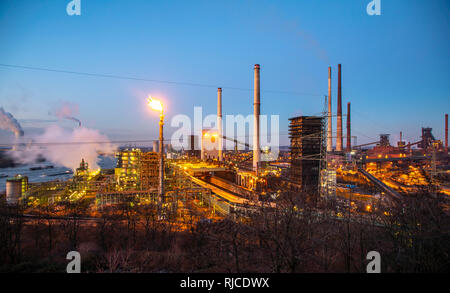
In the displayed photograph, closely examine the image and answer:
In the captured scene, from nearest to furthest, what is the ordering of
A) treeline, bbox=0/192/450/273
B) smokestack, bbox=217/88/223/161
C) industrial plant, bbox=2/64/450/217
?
1. treeline, bbox=0/192/450/273
2. industrial plant, bbox=2/64/450/217
3. smokestack, bbox=217/88/223/161

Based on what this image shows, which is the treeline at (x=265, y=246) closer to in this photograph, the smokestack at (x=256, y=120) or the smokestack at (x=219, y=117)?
the smokestack at (x=256, y=120)

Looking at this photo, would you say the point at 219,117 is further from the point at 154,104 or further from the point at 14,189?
the point at 14,189

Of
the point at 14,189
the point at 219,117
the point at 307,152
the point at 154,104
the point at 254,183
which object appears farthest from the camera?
the point at 219,117

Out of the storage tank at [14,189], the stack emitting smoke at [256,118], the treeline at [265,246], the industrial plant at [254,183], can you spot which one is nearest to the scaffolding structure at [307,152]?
A: the industrial plant at [254,183]

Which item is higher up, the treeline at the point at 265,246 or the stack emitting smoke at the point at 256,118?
the stack emitting smoke at the point at 256,118

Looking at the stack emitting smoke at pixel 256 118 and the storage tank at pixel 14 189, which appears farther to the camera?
the stack emitting smoke at pixel 256 118

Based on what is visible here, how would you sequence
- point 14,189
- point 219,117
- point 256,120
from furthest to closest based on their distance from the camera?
1. point 219,117
2. point 256,120
3. point 14,189

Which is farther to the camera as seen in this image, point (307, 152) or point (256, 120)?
point (256, 120)

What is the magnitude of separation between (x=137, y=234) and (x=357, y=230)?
456 inches

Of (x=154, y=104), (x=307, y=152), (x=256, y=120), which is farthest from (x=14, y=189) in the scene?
(x=307, y=152)

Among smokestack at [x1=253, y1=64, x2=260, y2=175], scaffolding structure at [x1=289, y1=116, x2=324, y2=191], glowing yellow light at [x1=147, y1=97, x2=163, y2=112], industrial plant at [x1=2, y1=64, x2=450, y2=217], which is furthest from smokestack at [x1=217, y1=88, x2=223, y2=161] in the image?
glowing yellow light at [x1=147, y1=97, x2=163, y2=112]

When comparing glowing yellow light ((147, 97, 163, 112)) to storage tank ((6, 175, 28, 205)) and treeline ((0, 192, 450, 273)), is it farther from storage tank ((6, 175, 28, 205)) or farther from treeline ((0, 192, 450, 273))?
storage tank ((6, 175, 28, 205))
